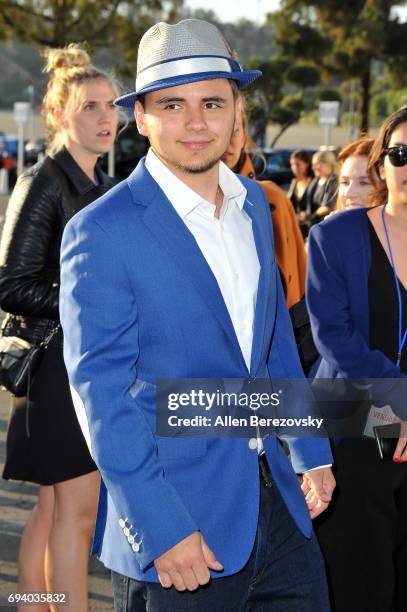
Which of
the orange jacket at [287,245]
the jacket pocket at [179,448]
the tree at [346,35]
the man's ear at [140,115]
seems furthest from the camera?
the tree at [346,35]

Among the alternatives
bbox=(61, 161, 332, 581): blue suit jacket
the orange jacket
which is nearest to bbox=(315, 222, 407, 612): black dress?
bbox=(61, 161, 332, 581): blue suit jacket

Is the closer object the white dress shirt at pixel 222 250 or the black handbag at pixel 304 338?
the white dress shirt at pixel 222 250

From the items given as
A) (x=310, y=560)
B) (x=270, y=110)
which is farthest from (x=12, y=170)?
(x=310, y=560)

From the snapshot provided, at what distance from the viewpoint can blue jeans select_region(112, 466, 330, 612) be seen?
2.21 meters

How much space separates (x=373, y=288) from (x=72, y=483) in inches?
49.1

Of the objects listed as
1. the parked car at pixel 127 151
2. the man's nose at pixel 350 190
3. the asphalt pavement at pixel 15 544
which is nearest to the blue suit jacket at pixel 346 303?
the man's nose at pixel 350 190

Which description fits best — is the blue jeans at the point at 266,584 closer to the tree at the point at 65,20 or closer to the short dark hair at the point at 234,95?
the short dark hair at the point at 234,95

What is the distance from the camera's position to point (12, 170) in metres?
26.6

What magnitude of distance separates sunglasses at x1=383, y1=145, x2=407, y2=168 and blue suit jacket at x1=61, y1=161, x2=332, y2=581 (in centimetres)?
90

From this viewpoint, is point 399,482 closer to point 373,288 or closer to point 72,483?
point 373,288

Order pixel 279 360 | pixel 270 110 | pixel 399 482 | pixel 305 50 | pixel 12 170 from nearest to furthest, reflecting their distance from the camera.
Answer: pixel 279 360 < pixel 399 482 < pixel 12 170 < pixel 305 50 < pixel 270 110

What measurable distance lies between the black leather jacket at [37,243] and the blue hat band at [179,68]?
3.65 feet

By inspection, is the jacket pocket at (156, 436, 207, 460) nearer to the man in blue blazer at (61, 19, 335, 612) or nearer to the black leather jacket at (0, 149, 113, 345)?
the man in blue blazer at (61, 19, 335, 612)

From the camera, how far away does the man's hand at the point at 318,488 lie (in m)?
2.60
